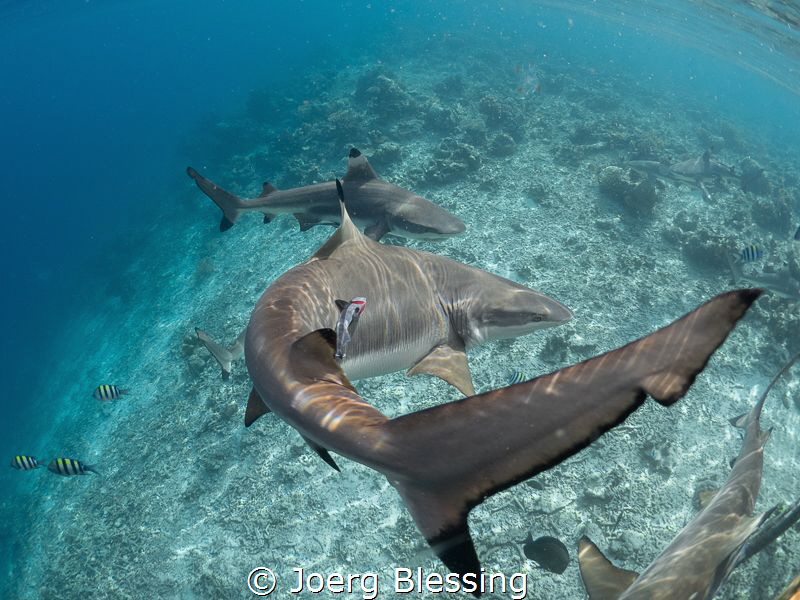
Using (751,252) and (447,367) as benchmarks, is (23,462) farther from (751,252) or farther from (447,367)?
(751,252)

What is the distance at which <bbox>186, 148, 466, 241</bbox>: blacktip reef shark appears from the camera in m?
7.06

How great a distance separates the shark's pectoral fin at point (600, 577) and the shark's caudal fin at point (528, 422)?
2.96 metres

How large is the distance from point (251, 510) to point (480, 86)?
2821cm

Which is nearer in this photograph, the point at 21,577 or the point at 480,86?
the point at 21,577

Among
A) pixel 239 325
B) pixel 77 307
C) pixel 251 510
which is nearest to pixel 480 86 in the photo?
pixel 239 325

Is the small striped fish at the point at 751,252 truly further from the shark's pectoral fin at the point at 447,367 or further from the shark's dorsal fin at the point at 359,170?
the shark's pectoral fin at the point at 447,367

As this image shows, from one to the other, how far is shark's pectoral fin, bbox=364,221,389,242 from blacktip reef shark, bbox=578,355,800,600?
5.12 meters

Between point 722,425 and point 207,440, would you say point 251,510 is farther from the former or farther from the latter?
point 722,425

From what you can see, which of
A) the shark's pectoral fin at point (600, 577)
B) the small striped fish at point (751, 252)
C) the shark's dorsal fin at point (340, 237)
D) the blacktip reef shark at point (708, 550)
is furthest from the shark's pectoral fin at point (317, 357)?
the small striped fish at point (751, 252)

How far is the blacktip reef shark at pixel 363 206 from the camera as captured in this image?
A: 7.06 meters

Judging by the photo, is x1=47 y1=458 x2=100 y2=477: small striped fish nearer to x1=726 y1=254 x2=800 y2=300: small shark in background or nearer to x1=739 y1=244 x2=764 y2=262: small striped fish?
x1=739 y1=244 x2=764 y2=262: small striped fish

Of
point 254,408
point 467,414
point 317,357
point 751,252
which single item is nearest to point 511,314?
point 254,408

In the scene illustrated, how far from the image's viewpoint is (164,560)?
7.46 meters

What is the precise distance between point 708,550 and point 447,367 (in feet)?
7.87
